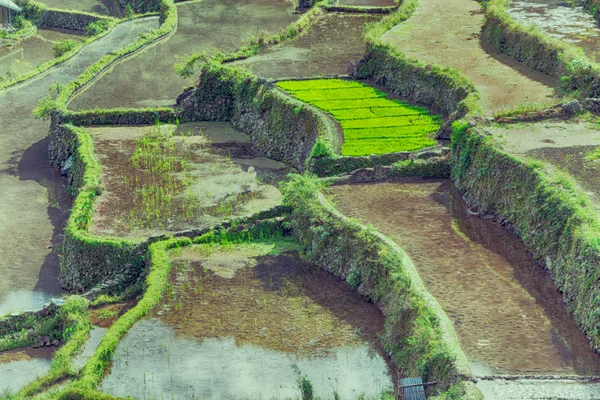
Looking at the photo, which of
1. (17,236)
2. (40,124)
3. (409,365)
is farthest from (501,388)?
(40,124)

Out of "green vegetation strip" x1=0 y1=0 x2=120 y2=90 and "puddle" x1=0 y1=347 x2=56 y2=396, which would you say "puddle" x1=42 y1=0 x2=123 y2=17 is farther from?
"puddle" x1=0 y1=347 x2=56 y2=396

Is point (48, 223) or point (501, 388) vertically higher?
point (501, 388)

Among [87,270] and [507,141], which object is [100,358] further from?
[507,141]

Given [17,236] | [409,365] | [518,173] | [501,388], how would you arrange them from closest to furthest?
[501,388] → [409,365] → [518,173] → [17,236]

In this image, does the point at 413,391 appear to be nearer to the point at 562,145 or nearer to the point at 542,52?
the point at 562,145

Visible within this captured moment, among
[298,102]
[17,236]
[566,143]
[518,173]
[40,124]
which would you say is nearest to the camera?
[518,173]

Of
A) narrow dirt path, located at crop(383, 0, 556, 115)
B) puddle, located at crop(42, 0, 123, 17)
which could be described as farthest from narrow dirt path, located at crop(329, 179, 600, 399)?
puddle, located at crop(42, 0, 123, 17)
